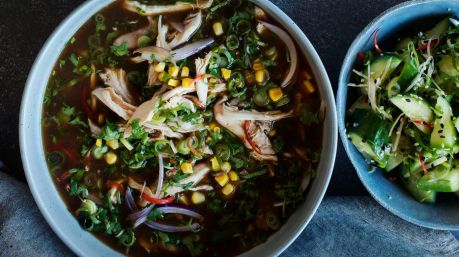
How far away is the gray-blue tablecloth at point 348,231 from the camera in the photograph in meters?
2.47

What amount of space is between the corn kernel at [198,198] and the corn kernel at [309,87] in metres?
0.65

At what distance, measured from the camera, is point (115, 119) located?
230 centimetres

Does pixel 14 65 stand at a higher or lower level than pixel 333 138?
lower

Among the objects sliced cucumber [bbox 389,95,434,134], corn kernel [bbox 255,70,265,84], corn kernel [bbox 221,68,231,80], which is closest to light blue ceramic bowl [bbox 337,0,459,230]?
sliced cucumber [bbox 389,95,434,134]

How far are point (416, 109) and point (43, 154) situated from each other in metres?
1.63

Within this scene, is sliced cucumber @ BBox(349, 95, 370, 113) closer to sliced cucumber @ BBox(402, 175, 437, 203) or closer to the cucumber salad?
the cucumber salad

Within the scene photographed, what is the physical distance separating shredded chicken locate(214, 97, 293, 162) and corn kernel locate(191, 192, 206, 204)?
296 millimetres

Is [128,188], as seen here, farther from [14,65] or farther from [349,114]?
[349,114]

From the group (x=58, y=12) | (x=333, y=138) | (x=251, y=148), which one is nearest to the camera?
(x=333, y=138)

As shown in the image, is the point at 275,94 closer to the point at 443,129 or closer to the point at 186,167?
the point at 186,167

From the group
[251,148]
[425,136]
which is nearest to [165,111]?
[251,148]

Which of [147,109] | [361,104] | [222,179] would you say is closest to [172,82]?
[147,109]

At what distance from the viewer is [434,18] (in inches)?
93.7

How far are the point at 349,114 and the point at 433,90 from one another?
37cm
